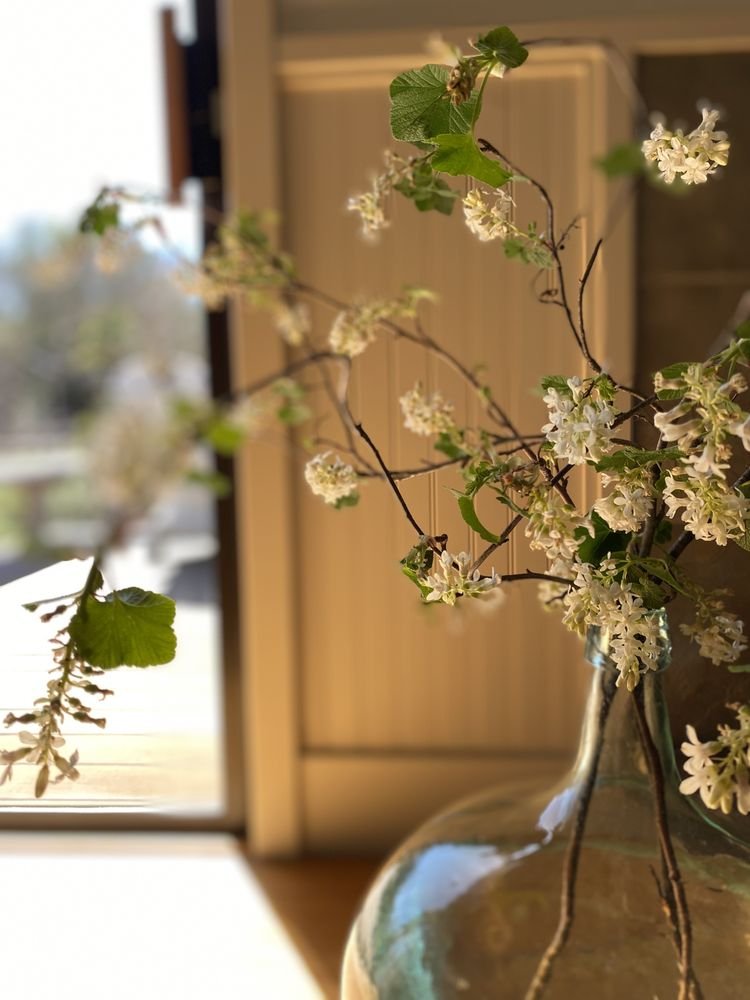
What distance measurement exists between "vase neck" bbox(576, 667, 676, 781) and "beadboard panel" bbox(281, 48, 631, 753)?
0.54 meters

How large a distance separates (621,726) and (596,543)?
0.14 meters

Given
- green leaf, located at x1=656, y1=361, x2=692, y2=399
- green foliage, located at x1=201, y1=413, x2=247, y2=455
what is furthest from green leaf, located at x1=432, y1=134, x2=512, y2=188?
green foliage, located at x1=201, y1=413, x2=247, y2=455

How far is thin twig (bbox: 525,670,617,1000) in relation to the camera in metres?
0.51

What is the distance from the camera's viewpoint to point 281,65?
1196mm

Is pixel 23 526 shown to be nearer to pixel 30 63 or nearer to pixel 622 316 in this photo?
pixel 30 63

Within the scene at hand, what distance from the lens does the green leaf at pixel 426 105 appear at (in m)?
0.40

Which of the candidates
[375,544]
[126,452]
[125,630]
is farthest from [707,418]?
[126,452]

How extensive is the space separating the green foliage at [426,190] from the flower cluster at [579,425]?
16 centimetres

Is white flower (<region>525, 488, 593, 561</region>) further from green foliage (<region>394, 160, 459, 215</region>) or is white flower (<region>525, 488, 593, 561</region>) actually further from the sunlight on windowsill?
the sunlight on windowsill

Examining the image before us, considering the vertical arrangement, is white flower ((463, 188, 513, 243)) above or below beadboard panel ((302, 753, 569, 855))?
above

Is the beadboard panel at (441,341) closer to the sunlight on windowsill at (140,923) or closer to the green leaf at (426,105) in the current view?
the sunlight on windowsill at (140,923)

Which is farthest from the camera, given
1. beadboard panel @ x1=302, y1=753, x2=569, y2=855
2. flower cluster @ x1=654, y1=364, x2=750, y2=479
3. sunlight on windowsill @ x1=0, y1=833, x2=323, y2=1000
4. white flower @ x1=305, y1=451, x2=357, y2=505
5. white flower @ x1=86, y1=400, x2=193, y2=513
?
white flower @ x1=86, y1=400, x2=193, y2=513

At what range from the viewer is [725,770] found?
0.34m

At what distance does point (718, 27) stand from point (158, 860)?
130cm
